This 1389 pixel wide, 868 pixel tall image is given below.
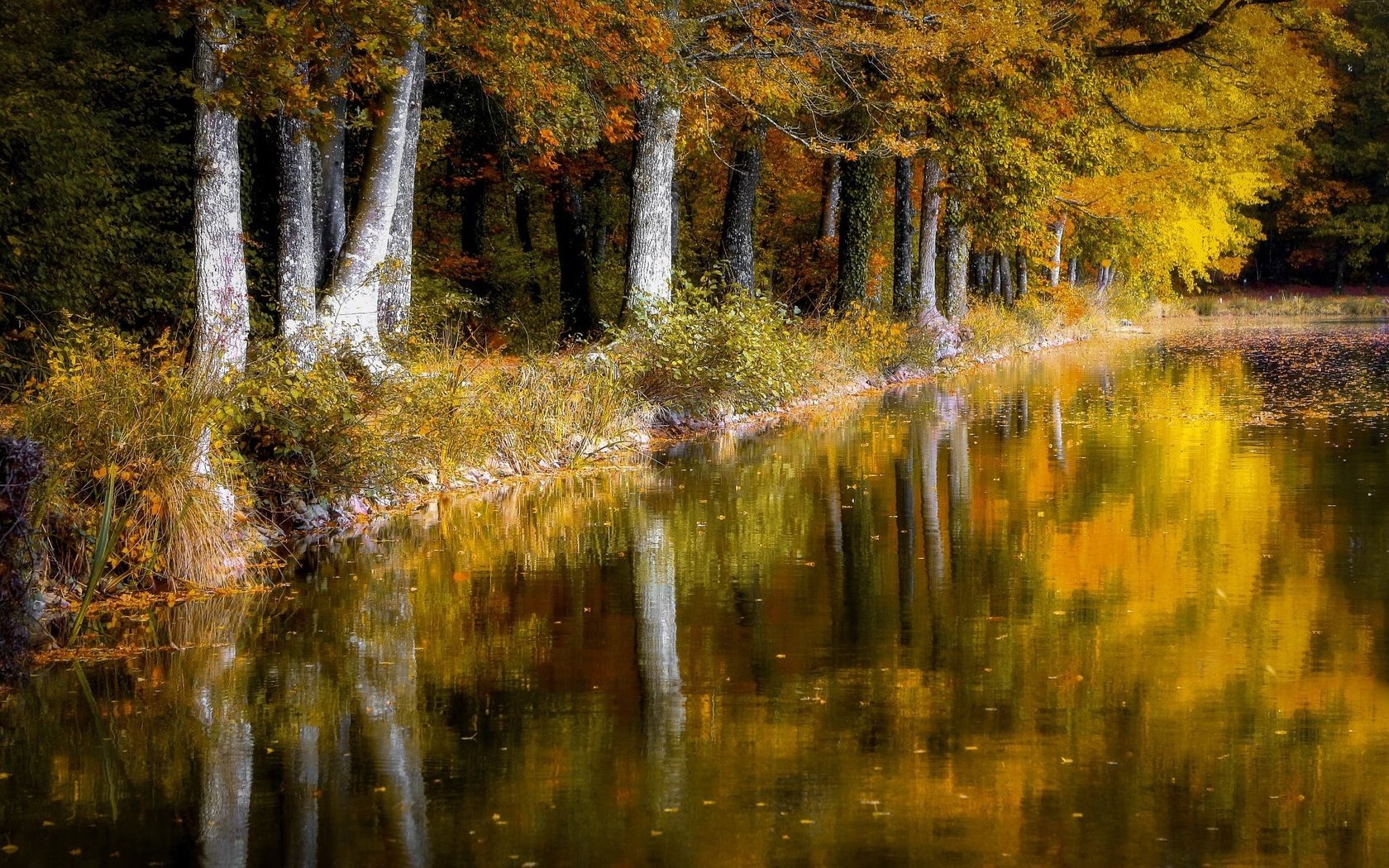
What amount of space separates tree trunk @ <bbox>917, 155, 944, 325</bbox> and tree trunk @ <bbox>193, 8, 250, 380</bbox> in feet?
74.7

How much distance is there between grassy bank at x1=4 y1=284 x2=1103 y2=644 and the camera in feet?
33.4

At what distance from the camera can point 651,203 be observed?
23188mm

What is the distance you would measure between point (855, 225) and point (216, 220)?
62.8ft

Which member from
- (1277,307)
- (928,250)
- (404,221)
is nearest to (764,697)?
(404,221)

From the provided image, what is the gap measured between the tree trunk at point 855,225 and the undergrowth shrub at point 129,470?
67.9 ft

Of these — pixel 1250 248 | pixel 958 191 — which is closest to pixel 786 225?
pixel 958 191

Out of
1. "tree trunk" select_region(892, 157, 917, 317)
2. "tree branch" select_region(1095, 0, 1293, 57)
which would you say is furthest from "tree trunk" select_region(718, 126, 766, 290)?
"tree branch" select_region(1095, 0, 1293, 57)

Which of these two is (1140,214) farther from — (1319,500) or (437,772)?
(437,772)

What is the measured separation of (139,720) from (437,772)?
1.78 metres

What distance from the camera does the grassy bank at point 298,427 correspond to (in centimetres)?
1020

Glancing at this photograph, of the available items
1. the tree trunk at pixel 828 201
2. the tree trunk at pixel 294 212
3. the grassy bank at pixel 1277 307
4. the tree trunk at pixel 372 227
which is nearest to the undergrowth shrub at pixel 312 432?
the tree trunk at pixel 372 227

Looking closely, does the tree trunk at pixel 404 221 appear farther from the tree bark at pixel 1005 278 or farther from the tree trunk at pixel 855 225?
the tree bark at pixel 1005 278

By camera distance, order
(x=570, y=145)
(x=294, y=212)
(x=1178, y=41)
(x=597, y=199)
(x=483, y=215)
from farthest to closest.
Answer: (x=597, y=199)
(x=483, y=215)
(x=1178, y=41)
(x=570, y=145)
(x=294, y=212)

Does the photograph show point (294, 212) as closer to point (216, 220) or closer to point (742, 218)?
point (216, 220)
